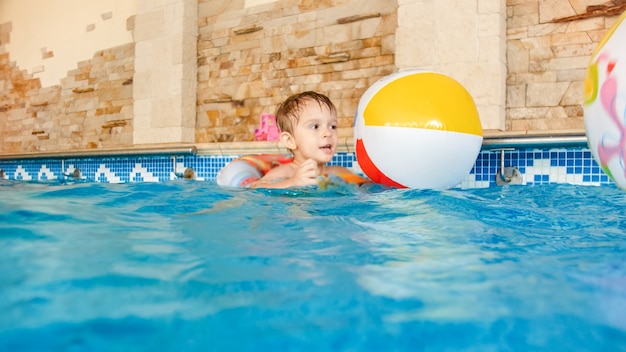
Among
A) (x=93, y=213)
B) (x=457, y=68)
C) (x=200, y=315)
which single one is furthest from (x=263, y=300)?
(x=457, y=68)

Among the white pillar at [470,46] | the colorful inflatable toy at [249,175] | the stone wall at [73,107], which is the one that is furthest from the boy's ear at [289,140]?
the stone wall at [73,107]

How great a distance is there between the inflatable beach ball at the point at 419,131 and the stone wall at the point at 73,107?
5526 millimetres

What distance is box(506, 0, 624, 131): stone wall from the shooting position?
14.7 ft

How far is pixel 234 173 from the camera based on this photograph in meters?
3.55

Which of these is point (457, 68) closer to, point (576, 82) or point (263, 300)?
point (576, 82)

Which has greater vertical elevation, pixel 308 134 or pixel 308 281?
pixel 308 134

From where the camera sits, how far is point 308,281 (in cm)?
118

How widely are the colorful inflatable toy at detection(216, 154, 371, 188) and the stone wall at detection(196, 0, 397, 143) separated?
2.12m

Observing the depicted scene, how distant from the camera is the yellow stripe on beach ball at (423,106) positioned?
2936 mm

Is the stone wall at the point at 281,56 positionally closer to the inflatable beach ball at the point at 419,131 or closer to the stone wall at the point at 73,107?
the stone wall at the point at 73,107

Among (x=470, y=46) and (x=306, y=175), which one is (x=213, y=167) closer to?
(x=306, y=175)

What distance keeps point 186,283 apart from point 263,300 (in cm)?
20

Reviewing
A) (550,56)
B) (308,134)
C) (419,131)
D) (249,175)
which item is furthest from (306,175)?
(550,56)

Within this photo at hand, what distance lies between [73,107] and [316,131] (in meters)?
6.44
